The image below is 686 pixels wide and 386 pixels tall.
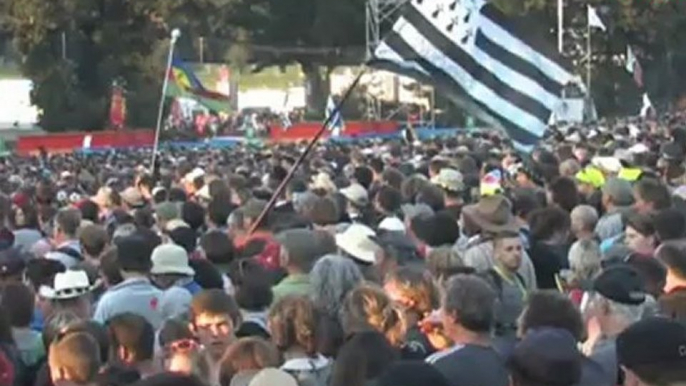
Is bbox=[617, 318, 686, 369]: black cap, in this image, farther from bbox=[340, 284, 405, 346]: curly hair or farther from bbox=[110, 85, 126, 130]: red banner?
bbox=[110, 85, 126, 130]: red banner

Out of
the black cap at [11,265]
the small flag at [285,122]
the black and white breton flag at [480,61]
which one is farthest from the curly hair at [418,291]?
the small flag at [285,122]

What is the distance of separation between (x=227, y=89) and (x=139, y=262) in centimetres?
7931

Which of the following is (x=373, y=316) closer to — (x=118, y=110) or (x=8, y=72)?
(x=118, y=110)

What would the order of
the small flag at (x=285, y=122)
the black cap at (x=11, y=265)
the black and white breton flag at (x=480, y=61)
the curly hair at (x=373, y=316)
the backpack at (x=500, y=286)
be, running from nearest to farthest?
1. the curly hair at (x=373, y=316)
2. the backpack at (x=500, y=286)
3. the black cap at (x=11, y=265)
4. the black and white breton flag at (x=480, y=61)
5. the small flag at (x=285, y=122)

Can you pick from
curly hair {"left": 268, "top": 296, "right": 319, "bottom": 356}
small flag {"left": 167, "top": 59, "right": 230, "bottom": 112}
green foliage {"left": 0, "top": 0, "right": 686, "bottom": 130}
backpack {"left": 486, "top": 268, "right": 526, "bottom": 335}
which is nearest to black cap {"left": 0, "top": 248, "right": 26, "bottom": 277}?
backpack {"left": 486, "top": 268, "right": 526, "bottom": 335}

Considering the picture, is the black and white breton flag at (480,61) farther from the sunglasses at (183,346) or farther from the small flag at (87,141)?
the small flag at (87,141)

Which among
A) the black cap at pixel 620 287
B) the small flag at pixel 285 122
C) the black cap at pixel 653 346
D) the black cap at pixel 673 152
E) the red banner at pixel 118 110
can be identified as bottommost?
the small flag at pixel 285 122

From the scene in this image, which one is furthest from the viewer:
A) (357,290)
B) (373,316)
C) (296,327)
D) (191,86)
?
(191,86)

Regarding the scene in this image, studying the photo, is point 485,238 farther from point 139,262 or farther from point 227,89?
point 227,89

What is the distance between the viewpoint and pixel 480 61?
13383 millimetres

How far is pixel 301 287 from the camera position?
891 centimetres

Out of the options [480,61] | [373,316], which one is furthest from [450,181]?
[373,316]

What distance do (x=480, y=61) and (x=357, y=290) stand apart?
5.96m

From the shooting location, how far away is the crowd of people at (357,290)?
6738mm
